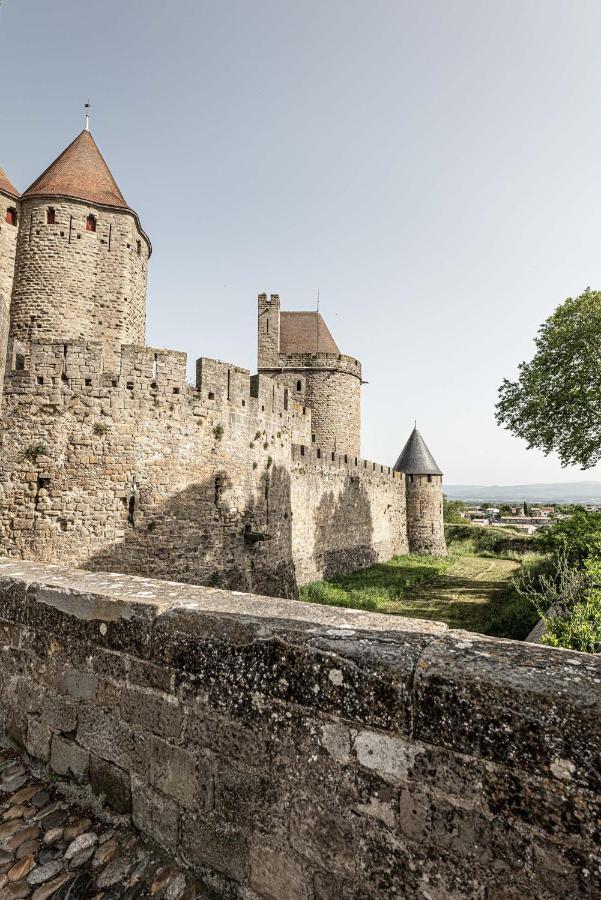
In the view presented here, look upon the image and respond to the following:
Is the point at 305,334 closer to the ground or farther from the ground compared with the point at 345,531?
farther from the ground

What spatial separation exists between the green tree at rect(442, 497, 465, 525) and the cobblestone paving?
116 ft

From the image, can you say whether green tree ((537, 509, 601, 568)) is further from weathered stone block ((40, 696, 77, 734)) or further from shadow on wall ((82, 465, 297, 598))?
weathered stone block ((40, 696, 77, 734))

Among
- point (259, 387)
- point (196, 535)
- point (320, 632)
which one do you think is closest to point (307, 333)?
point (259, 387)

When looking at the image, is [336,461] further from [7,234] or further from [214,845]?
[214,845]

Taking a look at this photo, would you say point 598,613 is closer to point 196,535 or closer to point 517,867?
point 517,867

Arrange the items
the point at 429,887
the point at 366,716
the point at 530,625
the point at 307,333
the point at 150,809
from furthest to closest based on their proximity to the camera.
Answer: the point at 307,333, the point at 530,625, the point at 150,809, the point at 366,716, the point at 429,887

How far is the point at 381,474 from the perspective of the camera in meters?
23.3

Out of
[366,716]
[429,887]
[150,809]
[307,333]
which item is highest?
[307,333]

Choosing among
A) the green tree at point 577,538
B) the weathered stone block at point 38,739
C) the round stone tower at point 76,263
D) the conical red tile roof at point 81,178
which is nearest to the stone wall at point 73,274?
the round stone tower at point 76,263

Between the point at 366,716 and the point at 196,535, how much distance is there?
29.6 feet

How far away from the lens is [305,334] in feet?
92.3

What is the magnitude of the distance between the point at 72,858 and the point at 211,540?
8518 mm

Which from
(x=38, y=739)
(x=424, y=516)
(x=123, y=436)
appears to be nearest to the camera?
(x=38, y=739)

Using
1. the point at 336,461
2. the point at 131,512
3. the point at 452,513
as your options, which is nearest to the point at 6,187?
the point at 131,512
